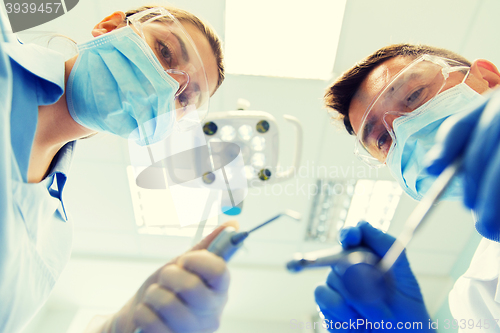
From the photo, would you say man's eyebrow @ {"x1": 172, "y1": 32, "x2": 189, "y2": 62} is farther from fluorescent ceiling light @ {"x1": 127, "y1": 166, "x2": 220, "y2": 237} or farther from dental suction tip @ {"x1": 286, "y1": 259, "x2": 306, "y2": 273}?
fluorescent ceiling light @ {"x1": 127, "y1": 166, "x2": 220, "y2": 237}

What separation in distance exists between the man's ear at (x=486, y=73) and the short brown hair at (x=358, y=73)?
0.42 ft

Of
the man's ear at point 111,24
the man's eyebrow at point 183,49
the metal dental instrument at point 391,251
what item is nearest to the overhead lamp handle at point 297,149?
the man's eyebrow at point 183,49

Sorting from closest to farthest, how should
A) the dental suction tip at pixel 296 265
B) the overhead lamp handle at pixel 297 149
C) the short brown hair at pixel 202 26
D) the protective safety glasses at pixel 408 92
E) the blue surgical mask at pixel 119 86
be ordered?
1. the dental suction tip at pixel 296 265
2. the blue surgical mask at pixel 119 86
3. the protective safety glasses at pixel 408 92
4. the short brown hair at pixel 202 26
5. the overhead lamp handle at pixel 297 149

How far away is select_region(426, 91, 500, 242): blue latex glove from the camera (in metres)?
0.45

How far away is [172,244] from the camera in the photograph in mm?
1922

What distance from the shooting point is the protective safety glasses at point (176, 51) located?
3.03 feet

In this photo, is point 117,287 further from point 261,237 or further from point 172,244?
point 261,237

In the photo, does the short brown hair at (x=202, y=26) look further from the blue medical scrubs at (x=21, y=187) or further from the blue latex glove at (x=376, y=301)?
the blue latex glove at (x=376, y=301)

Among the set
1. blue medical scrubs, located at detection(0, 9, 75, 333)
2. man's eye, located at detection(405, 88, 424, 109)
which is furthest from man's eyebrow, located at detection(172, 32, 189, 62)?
man's eye, located at detection(405, 88, 424, 109)

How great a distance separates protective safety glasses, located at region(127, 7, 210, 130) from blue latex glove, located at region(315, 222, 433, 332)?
79 centimetres

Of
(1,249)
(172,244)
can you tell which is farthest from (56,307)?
(1,249)

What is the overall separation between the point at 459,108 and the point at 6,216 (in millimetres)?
1218

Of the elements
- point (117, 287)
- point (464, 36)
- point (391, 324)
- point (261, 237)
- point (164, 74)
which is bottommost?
point (117, 287)

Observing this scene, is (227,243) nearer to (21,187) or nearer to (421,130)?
(21,187)
